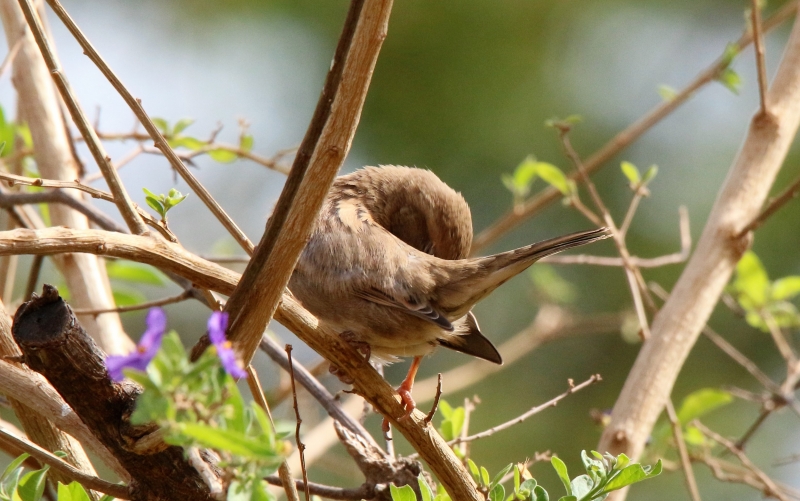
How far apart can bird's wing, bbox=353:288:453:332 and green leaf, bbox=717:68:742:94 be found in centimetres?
199

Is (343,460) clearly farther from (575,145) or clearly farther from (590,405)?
(575,145)

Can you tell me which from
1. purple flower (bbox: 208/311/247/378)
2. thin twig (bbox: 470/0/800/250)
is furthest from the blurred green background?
purple flower (bbox: 208/311/247/378)

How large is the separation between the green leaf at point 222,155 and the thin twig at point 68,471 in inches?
72.3

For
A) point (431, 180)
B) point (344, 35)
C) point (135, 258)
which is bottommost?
point (135, 258)

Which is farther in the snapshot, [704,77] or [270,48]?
[270,48]

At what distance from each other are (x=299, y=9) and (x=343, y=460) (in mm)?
6215

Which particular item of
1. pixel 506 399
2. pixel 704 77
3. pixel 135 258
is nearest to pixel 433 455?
pixel 135 258

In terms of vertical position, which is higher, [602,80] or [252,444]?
[602,80]

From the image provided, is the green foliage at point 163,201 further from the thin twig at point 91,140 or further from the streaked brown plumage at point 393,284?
the streaked brown plumage at point 393,284

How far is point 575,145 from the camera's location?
9359 millimetres

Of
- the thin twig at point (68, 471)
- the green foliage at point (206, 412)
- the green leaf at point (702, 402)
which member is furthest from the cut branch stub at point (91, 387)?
the green leaf at point (702, 402)

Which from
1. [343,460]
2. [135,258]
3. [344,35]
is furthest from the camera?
[343,460]

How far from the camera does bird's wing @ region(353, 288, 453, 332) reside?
305 cm

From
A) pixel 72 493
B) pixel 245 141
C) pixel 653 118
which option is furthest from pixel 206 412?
pixel 653 118
